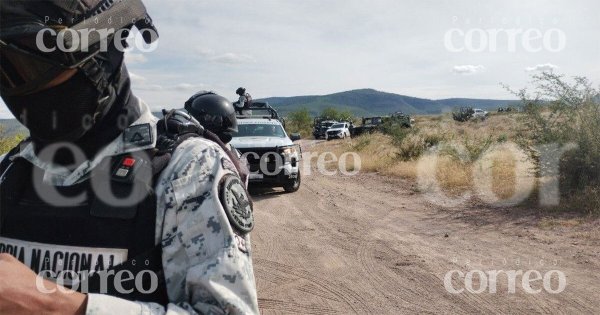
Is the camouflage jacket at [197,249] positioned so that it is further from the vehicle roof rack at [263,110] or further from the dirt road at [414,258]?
the vehicle roof rack at [263,110]

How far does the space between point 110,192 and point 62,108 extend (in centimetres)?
25

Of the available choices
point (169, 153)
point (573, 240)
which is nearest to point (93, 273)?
point (169, 153)

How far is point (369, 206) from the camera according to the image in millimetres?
9422

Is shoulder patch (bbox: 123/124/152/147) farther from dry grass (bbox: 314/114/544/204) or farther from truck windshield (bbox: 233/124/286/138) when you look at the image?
truck windshield (bbox: 233/124/286/138)

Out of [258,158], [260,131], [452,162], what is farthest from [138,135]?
[452,162]

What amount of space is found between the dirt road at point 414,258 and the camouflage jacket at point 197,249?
3400mm

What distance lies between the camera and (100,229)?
120cm

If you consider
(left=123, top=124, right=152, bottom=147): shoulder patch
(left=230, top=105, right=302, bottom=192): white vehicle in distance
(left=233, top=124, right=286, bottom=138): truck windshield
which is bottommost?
(left=230, top=105, right=302, bottom=192): white vehicle in distance

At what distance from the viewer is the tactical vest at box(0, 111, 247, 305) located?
3.80 feet

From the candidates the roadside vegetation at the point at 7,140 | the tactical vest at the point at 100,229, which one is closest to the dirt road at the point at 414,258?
the tactical vest at the point at 100,229

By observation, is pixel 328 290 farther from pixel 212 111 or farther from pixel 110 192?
pixel 110 192

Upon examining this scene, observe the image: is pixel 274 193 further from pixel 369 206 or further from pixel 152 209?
pixel 152 209

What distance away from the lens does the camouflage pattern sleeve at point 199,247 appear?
3.46 feet

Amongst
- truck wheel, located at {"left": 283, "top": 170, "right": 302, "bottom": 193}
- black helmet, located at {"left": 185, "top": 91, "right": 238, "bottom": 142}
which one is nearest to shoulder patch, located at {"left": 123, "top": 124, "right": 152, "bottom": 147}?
black helmet, located at {"left": 185, "top": 91, "right": 238, "bottom": 142}
